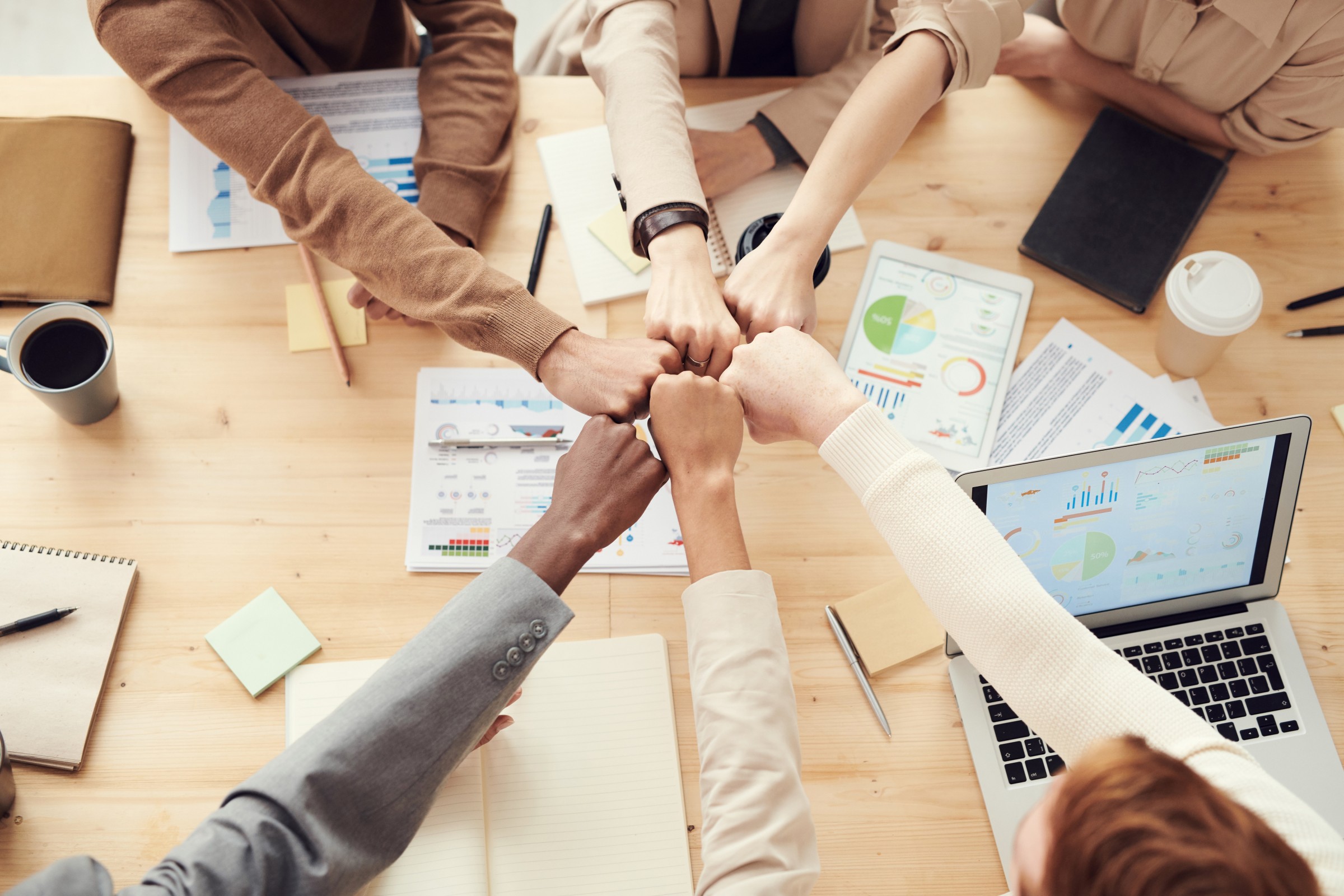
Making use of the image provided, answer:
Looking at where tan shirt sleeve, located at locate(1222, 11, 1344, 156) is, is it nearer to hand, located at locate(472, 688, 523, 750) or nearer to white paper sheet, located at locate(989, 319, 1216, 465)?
white paper sheet, located at locate(989, 319, 1216, 465)

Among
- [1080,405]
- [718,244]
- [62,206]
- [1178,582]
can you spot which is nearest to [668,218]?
[718,244]

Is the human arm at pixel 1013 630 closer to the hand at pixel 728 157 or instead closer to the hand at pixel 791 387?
the hand at pixel 791 387

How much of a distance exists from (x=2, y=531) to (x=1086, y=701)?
45.9 inches

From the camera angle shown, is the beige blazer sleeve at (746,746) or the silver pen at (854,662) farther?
the silver pen at (854,662)

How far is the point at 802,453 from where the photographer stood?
41.1 inches

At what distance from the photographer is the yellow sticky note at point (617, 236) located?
1112mm

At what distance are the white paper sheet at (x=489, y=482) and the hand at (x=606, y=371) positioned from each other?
0.08 meters

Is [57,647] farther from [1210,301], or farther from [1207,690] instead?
[1210,301]

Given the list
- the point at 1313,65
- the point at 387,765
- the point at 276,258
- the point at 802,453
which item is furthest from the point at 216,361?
the point at 1313,65

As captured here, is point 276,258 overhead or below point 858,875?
overhead

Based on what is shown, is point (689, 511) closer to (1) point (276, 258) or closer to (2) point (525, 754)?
(2) point (525, 754)

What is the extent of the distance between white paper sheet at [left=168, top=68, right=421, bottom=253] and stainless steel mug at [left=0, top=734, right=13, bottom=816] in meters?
0.63

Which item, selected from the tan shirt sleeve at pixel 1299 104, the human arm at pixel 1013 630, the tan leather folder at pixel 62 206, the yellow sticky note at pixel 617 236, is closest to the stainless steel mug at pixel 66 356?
the tan leather folder at pixel 62 206

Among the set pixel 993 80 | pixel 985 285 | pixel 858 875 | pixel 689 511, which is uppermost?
pixel 993 80
